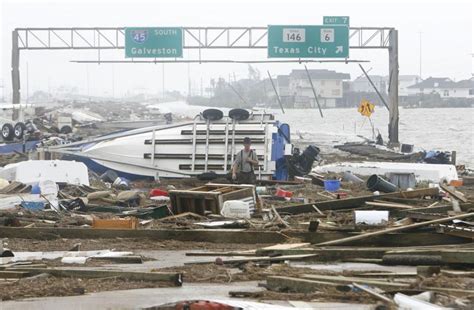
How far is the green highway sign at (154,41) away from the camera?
131 ft

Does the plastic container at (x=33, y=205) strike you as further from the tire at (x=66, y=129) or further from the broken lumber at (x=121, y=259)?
the tire at (x=66, y=129)

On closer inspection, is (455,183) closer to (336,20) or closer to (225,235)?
(225,235)

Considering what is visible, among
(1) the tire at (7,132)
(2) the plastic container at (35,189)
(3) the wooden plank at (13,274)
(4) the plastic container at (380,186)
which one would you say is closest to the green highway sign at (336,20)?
(1) the tire at (7,132)

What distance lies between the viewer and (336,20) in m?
39.4

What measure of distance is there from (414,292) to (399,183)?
14.7m

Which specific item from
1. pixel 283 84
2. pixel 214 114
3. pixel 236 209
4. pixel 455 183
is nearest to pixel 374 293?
pixel 236 209

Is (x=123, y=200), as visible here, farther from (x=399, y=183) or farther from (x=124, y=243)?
(x=399, y=183)

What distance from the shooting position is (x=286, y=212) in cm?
1529

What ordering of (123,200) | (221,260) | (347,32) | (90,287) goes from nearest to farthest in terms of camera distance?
(90,287), (221,260), (123,200), (347,32)

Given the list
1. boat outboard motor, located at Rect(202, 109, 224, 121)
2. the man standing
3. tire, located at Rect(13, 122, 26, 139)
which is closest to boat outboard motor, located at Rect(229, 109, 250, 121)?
boat outboard motor, located at Rect(202, 109, 224, 121)

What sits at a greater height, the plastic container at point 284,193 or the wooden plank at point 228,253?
the wooden plank at point 228,253

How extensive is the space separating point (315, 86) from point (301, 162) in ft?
318

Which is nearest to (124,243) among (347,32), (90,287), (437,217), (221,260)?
(221,260)

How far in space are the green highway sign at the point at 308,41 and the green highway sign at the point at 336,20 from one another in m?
0.98
